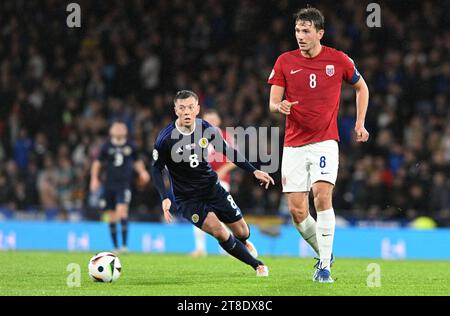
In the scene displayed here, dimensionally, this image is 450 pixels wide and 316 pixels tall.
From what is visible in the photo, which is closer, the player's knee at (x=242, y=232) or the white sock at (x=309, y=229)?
Answer: the white sock at (x=309, y=229)

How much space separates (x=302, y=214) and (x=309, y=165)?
56cm

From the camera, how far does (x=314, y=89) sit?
29.6 feet

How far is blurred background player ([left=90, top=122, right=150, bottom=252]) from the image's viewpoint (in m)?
14.9

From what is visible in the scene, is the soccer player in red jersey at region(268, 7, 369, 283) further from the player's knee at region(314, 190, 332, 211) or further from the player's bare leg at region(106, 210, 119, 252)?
the player's bare leg at region(106, 210, 119, 252)

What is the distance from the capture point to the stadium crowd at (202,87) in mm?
17250

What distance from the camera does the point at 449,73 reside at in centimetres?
1822

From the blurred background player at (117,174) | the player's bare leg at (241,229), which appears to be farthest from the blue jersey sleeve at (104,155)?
the player's bare leg at (241,229)

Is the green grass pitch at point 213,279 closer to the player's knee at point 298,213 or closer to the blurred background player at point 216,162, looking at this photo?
the player's knee at point 298,213

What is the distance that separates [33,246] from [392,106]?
24.0 feet

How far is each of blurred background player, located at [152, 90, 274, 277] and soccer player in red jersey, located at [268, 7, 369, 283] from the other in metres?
0.66

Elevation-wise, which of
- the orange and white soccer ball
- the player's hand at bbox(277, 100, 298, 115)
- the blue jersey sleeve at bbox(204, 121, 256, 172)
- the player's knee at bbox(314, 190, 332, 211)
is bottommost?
the orange and white soccer ball

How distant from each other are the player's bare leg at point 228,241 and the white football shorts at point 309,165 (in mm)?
772

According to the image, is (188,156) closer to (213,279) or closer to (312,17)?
(213,279)

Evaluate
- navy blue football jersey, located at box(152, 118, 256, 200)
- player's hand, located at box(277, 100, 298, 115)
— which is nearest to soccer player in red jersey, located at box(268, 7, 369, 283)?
player's hand, located at box(277, 100, 298, 115)
